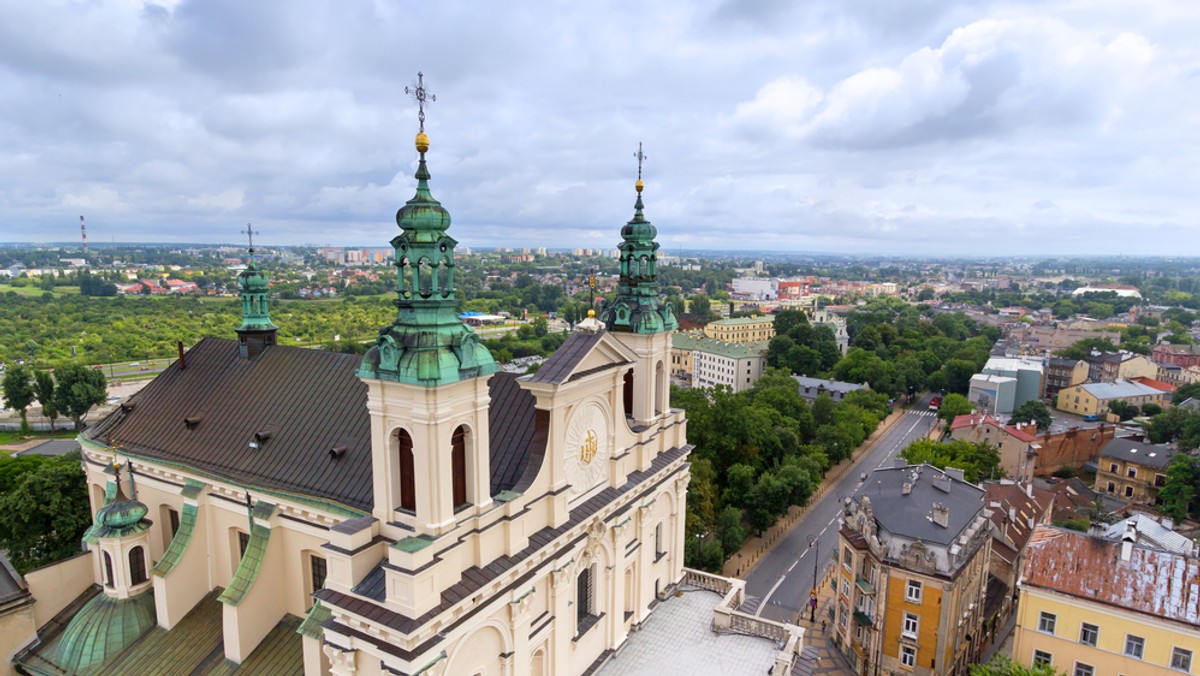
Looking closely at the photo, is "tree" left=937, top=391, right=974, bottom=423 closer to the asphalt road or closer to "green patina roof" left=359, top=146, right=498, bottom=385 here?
the asphalt road

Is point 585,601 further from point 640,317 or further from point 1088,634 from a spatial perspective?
point 1088,634

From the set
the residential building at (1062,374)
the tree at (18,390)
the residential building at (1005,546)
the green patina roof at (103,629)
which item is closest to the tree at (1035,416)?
the residential building at (1062,374)

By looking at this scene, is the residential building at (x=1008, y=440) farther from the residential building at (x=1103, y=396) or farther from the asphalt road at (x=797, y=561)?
the residential building at (x=1103, y=396)

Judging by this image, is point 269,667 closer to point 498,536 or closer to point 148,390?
point 498,536

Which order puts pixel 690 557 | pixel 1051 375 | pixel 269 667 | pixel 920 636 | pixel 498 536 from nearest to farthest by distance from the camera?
1. pixel 498 536
2. pixel 269 667
3. pixel 920 636
4. pixel 690 557
5. pixel 1051 375

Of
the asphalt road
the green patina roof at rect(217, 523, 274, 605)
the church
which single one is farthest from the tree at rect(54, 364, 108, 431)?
the asphalt road

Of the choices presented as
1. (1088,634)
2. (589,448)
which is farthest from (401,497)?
(1088,634)

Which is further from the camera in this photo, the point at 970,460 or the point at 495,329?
the point at 495,329

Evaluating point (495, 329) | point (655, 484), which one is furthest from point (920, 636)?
point (495, 329)

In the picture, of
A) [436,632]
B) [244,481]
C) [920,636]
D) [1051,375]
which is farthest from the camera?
[1051,375]
